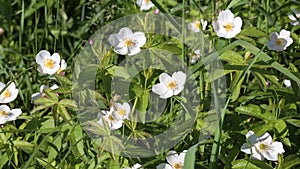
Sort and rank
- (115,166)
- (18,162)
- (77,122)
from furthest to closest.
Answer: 1. (18,162)
2. (77,122)
3. (115,166)

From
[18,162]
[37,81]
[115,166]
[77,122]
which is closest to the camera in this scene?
[115,166]

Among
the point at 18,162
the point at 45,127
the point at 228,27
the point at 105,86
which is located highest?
the point at 228,27

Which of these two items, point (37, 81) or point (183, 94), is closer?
point (183, 94)

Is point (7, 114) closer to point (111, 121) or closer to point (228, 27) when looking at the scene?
point (111, 121)

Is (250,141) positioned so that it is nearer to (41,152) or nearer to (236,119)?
(236,119)

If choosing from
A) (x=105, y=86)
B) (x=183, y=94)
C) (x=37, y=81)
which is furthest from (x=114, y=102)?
(x=37, y=81)

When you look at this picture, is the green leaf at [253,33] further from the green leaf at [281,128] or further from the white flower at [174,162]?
the white flower at [174,162]

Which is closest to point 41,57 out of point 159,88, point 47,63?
point 47,63
